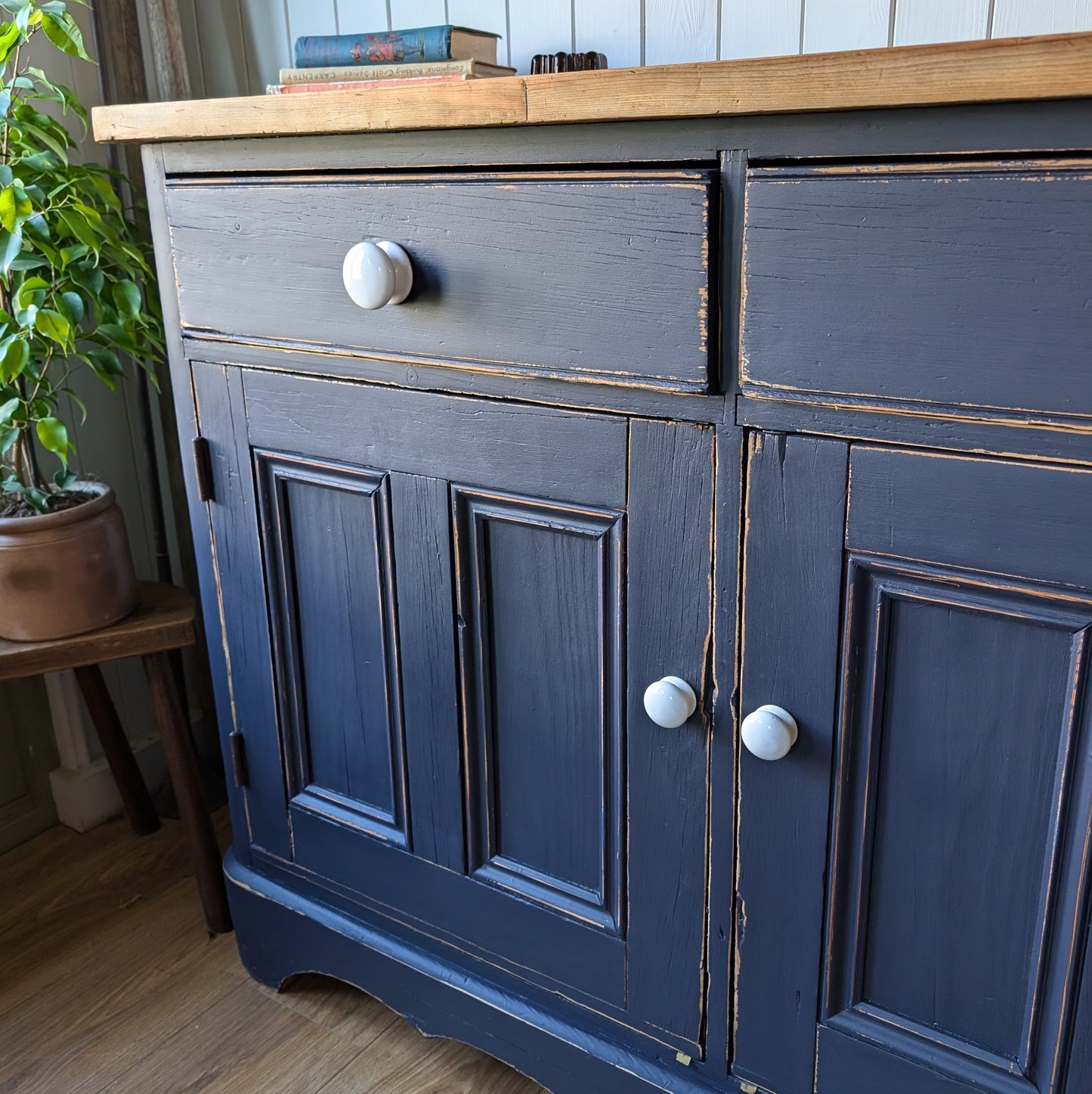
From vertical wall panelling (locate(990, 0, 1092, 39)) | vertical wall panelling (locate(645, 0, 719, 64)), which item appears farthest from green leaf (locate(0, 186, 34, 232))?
vertical wall panelling (locate(990, 0, 1092, 39))

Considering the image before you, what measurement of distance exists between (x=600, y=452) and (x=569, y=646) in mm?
164

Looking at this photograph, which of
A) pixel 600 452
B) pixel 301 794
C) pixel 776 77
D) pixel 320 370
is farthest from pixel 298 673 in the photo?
Result: pixel 776 77

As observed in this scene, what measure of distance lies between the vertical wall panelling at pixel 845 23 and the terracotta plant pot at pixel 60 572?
2.93 ft

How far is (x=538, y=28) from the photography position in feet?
4.01

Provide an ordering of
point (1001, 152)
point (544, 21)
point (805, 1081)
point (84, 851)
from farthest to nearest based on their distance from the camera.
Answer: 1. point (84, 851)
2. point (544, 21)
3. point (805, 1081)
4. point (1001, 152)

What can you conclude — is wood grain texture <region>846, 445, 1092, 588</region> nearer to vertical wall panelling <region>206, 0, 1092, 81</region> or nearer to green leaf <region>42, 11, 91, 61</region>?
vertical wall panelling <region>206, 0, 1092, 81</region>

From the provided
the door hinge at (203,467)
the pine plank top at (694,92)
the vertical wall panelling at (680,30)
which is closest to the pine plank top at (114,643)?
the door hinge at (203,467)

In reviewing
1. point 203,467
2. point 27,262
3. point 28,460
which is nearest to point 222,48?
point 27,262

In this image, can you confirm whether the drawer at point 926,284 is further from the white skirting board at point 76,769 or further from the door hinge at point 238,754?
the white skirting board at point 76,769

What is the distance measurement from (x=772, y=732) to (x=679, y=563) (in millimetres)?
133

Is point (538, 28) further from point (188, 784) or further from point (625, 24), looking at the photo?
point (188, 784)

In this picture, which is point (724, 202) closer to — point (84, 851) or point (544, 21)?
point (544, 21)

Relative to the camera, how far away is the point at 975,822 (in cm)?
71

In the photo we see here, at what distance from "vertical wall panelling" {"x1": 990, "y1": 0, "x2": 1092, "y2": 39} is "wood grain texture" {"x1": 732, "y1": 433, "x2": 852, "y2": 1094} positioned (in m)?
0.53
